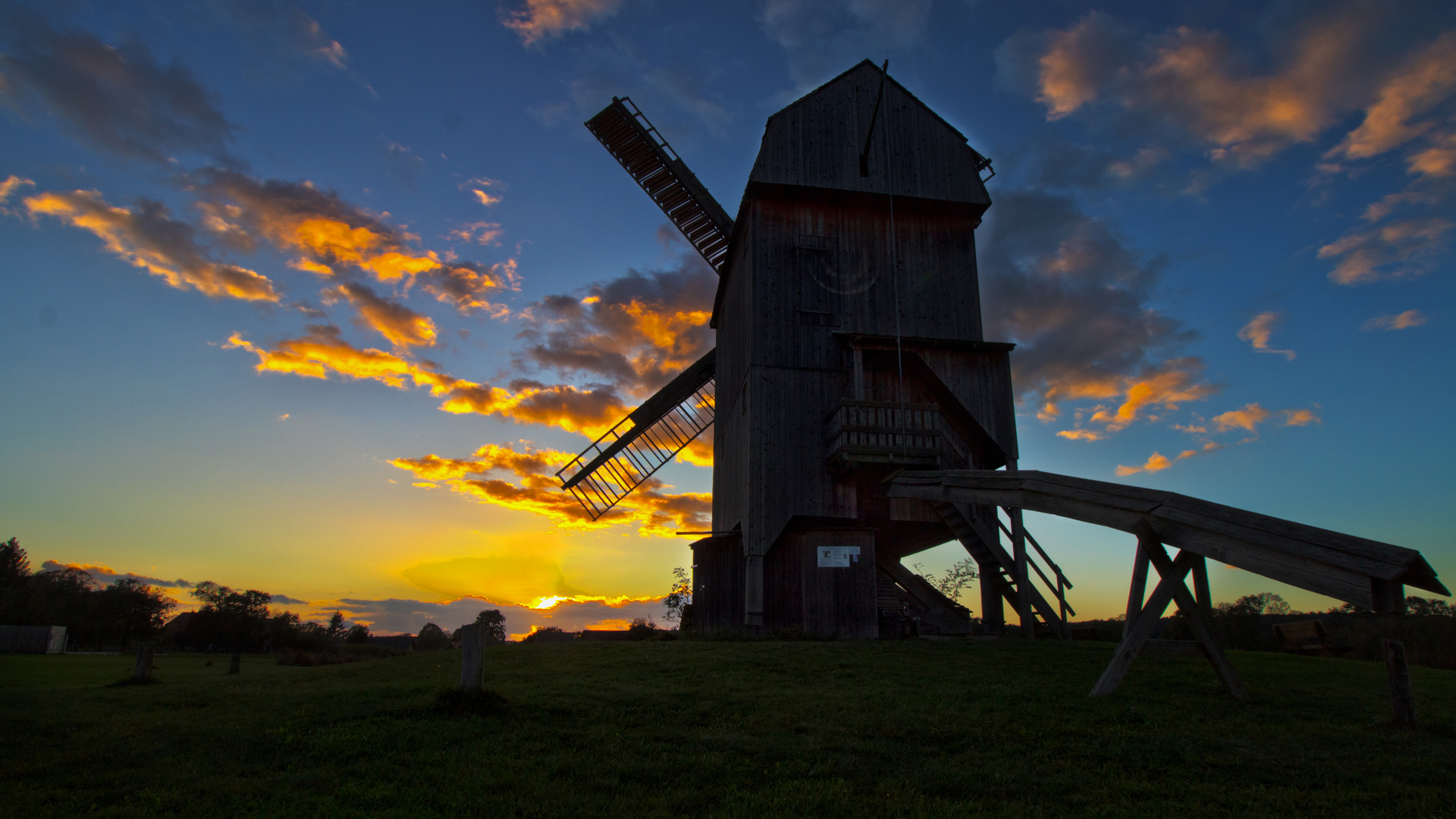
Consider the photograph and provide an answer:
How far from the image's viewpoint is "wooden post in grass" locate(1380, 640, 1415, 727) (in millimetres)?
8500

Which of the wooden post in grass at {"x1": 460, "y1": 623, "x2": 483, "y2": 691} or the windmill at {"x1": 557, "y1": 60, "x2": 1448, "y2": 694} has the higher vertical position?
the windmill at {"x1": 557, "y1": 60, "x2": 1448, "y2": 694}

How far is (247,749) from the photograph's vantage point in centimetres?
747

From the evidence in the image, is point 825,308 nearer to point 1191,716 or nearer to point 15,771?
point 1191,716

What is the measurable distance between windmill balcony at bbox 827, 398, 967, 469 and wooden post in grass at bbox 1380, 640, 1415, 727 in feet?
34.2

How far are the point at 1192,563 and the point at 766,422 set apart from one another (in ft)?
38.5

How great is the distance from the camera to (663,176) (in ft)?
96.7

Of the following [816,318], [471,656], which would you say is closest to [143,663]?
[471,656]

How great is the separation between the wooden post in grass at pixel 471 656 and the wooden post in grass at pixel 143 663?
31.7ft

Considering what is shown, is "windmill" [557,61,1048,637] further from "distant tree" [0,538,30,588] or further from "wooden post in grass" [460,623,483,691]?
"distant tree" [0,538,30,588]

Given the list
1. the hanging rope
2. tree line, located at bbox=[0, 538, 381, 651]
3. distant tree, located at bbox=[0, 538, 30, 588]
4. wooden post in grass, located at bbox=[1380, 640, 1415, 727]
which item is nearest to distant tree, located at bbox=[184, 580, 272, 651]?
tree line, located at bbox=[0, 538, 381, 651]

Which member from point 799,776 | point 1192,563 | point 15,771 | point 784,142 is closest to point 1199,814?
point 799,776

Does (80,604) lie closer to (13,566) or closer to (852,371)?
(13,566)

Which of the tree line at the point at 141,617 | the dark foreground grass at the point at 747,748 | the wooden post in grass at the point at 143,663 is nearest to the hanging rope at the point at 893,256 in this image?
the dark foreground grass at the point at 747,748

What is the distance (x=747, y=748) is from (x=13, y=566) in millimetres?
66039
